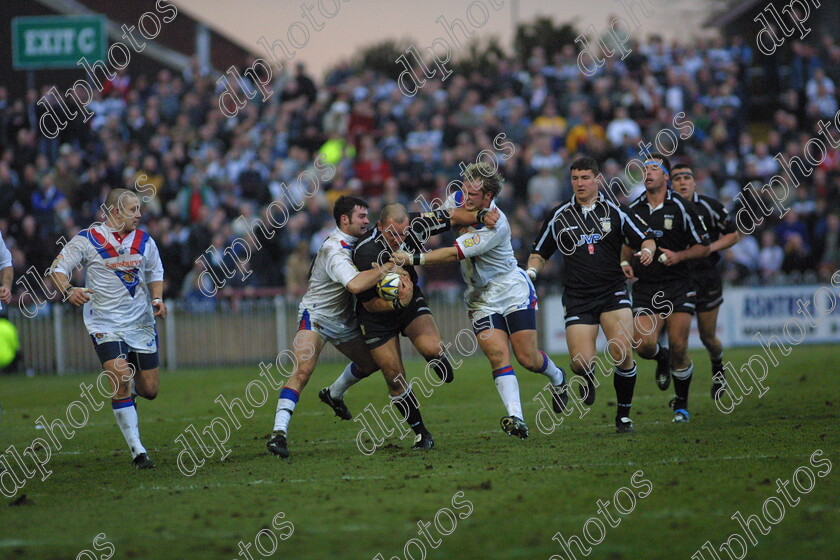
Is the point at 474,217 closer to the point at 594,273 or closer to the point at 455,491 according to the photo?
the point at 594,273

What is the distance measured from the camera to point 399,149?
76.2 feet

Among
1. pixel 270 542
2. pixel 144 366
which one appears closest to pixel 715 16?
pixel 144 366

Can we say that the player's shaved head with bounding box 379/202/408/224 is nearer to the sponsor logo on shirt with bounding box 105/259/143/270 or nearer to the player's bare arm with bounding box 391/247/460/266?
the player's bare arm with bounding box 391/247/460/266

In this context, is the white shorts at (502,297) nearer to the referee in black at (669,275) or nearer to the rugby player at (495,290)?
the rugby player at (495,290)

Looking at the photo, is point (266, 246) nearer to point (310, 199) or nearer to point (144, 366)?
point (310, 199)

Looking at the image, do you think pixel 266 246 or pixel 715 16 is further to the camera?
pixel 715 16

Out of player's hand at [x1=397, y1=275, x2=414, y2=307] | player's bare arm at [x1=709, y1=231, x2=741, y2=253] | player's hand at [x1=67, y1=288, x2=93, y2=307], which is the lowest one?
player's bare arm at [x1=709, y1=231, x2=741, y2=253]

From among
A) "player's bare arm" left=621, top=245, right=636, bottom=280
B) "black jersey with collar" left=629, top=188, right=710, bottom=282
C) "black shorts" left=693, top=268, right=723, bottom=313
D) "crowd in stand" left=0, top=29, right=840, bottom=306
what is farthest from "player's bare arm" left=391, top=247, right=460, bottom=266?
"crowd in stand" left=0, top=29, right=840, bottom=306

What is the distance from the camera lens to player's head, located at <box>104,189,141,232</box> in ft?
30.1

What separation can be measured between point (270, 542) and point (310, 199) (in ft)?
53.5

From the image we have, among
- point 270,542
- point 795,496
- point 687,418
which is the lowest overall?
point 687,418

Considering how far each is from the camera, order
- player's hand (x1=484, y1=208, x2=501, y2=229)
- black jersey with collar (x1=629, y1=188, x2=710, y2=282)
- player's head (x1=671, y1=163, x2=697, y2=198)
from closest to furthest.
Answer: player's hand (x1=484, y1=208, x2=501, y2=229) < black jersey with collar (x1=629, y1=188, x2=710, y2=282) < player's head (x1=671, y1=163, x2=697, y2=198)

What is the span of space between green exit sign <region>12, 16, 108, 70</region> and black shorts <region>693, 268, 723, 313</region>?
15.2 m

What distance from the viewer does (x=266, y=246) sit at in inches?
845
